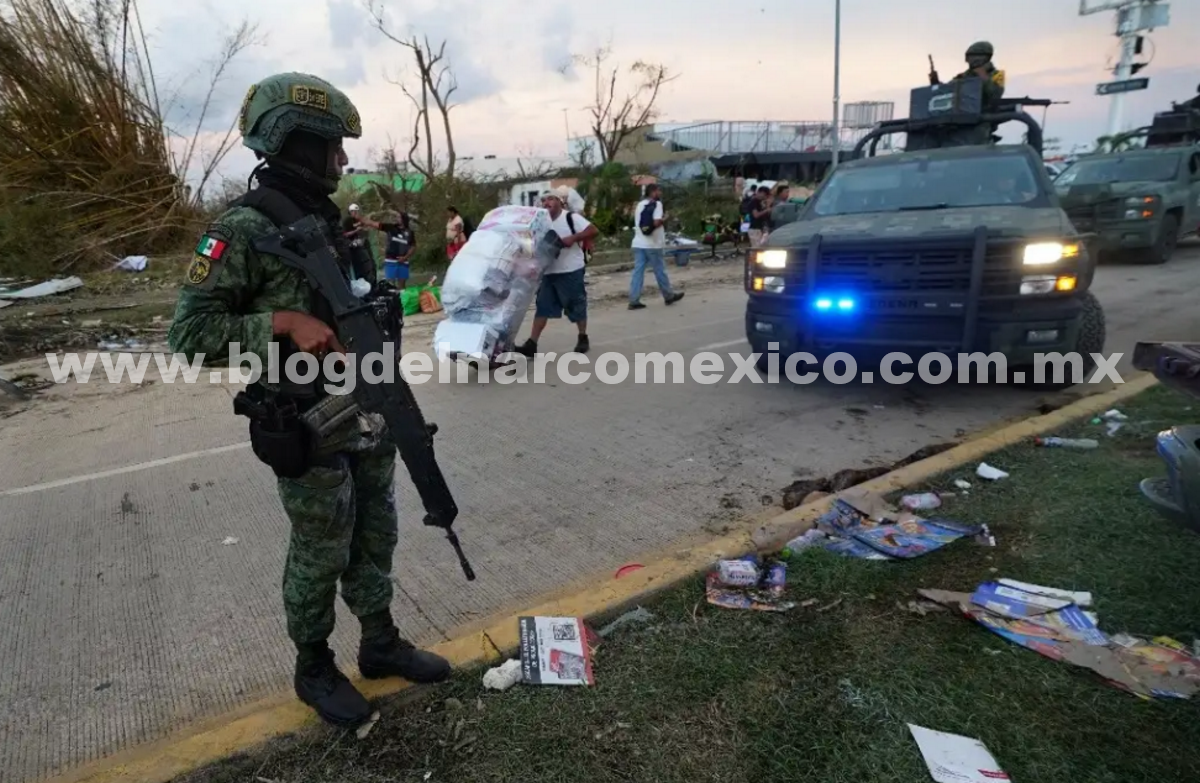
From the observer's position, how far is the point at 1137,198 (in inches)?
416

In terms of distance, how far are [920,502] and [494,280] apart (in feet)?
12.6

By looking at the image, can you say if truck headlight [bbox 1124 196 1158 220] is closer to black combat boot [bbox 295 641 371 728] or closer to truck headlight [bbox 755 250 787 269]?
truck headlight [bbox 755 250 787 269]

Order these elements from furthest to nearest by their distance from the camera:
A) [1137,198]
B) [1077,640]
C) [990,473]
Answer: [1137,198]
[990,473]
[1077,640]

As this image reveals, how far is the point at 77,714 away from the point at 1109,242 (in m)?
13.2

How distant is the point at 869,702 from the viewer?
2.14m

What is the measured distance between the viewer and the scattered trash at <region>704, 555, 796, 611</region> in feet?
8.68

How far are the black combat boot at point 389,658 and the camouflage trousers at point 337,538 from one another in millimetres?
65

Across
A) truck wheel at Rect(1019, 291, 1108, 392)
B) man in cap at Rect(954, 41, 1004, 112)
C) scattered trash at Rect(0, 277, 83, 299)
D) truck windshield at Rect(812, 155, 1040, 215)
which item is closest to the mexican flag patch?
truck windshield at Rect(812, 155, 1040, 215)

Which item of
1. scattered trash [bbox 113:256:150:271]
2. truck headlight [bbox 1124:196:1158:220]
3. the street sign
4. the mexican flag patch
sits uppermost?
the street sign

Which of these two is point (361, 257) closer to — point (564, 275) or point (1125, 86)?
point (564, 275)

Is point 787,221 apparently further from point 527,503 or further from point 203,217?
point 203,217

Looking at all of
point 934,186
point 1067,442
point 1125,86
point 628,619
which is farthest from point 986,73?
point 1125,86

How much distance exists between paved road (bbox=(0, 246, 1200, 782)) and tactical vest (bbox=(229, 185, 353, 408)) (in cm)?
107

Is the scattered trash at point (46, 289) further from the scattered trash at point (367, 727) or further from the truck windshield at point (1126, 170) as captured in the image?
the truck windshield at point (1126, 170)
